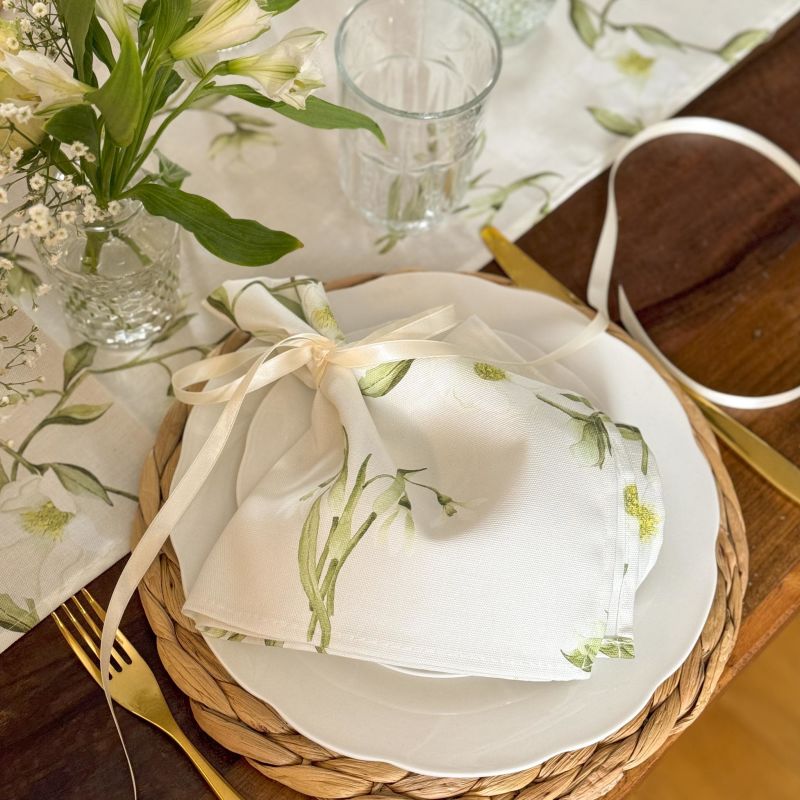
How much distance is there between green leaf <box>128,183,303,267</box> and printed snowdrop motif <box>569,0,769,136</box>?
38 centimetres

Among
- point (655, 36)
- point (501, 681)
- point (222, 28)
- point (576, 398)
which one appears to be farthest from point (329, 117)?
point (655, 36)

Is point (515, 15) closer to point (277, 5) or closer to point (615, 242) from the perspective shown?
point (615, 242)

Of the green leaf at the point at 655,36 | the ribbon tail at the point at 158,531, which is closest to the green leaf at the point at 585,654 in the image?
the ribbon tail at the point at 158,531

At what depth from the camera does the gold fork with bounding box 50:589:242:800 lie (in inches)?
19.4

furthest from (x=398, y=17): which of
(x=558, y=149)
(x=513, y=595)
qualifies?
(x=513, y=595)

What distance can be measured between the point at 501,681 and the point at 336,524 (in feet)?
0.40

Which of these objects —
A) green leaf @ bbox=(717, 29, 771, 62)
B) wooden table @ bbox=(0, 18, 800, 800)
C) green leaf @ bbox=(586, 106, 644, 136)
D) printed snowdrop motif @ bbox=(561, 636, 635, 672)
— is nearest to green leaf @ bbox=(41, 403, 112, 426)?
wooden table @ bbox=(0, 18, 800, 800)

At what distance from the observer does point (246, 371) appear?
1.82 feet

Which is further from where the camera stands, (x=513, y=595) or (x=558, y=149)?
(x=558, y=149)

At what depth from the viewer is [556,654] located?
→ 1.56 feet

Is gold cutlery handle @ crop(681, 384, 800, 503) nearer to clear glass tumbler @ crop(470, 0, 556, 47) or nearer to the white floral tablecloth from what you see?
the white floral tablecloth

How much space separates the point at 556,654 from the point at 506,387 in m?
0.15

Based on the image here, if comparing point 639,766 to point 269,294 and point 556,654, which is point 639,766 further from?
point 269,294

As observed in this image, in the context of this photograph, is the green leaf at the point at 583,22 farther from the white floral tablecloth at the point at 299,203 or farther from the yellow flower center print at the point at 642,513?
the yellow flower center print at the point at 642,513
